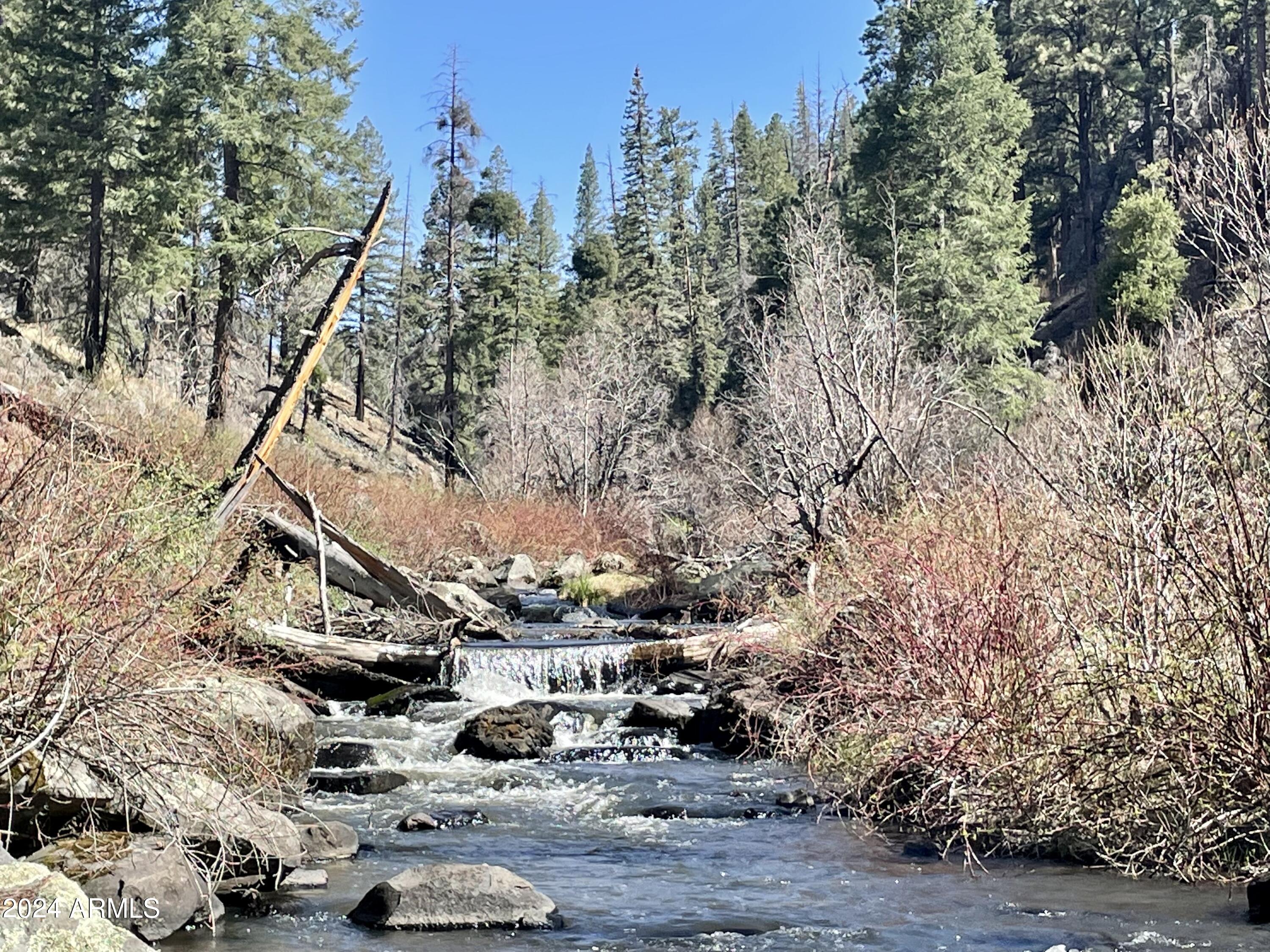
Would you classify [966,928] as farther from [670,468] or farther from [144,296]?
[144,296]

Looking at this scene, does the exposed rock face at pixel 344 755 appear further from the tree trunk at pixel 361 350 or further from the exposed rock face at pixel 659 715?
the tree trunk at pixel 361 350

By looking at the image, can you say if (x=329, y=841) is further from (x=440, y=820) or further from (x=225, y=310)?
(x=225, y=310)

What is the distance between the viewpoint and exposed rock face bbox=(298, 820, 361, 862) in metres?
8.59

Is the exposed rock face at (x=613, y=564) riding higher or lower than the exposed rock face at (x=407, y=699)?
higher

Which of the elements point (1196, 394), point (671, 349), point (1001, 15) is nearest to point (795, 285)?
point (1196, 394)

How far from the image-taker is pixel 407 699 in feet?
47.6

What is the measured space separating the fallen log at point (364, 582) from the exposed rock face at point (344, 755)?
259cm

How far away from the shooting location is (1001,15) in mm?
59562

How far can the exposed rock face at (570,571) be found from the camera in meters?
26.9

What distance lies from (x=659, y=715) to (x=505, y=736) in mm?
1925

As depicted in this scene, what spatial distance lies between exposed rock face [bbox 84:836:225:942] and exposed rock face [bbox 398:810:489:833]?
2.78 m

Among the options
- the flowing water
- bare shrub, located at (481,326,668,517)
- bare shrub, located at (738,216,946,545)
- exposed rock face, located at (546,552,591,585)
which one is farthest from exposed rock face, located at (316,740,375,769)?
bare shrub, located at (481,326,668,517)

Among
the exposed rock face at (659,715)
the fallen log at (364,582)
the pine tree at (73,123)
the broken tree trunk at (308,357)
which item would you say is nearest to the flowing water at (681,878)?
the exposed rock face at (659,715)

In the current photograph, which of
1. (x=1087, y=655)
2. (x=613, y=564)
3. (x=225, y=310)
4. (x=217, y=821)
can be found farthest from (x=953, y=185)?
(x=217, y=821)
